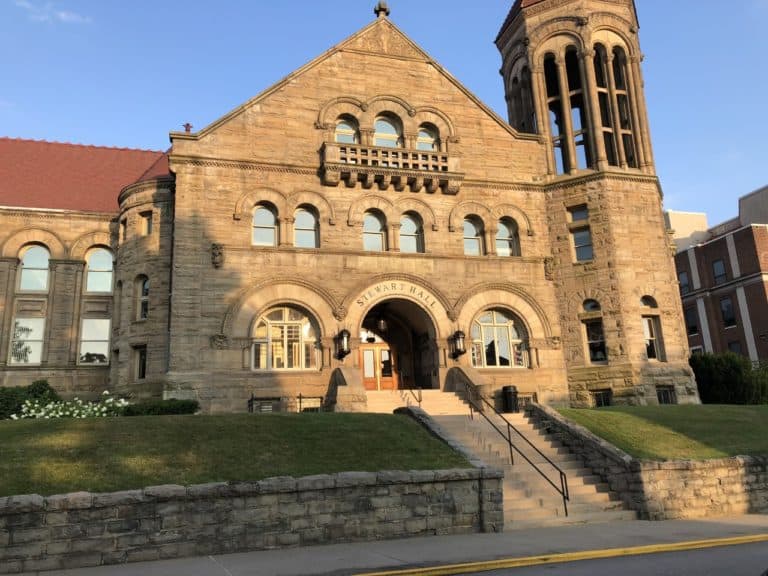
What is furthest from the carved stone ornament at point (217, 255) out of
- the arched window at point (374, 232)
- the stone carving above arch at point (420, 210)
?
the stone carving above arch at point (420, 210)

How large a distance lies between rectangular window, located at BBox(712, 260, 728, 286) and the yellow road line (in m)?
51.9

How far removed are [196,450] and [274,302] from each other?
10356 mm

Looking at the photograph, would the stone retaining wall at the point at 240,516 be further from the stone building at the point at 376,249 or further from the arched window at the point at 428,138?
the arched window at the point at 428,138

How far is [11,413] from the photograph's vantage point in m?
22.6

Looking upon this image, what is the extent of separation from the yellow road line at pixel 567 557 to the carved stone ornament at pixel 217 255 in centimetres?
1591

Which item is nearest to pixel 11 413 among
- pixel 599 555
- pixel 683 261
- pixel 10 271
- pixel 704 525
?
pixel 10 271

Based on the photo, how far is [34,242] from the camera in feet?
96.3

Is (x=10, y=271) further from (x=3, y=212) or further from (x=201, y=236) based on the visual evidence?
(x=201, y=236)

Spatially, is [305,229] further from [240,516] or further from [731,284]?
[731,284]

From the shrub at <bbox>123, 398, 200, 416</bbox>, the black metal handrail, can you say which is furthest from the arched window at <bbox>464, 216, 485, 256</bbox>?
the shrub at <bbox>123, 398, 200, 416</bbox>

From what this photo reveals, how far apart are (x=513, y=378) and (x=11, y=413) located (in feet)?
59.5

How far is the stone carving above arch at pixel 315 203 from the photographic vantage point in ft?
82.5

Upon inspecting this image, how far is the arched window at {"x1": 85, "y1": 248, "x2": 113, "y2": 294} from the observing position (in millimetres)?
29625

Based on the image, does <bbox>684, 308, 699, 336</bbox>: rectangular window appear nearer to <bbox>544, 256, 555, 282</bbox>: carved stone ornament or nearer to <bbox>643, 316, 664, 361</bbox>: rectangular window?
<bbox>643, 316, 664, 361</bbox>: rectangular window
